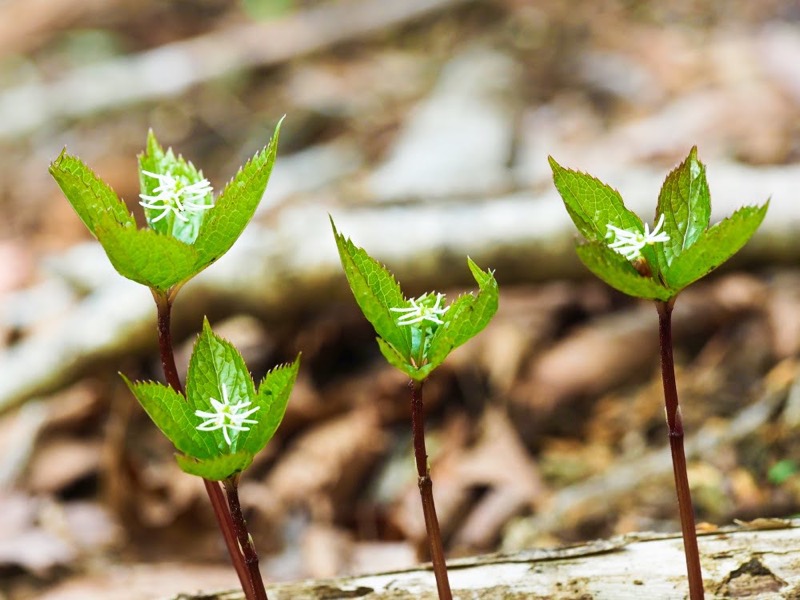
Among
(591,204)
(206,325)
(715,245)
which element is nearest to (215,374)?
(206,325)

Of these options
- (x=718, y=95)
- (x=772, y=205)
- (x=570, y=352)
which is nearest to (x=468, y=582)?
(x=570, y=352)

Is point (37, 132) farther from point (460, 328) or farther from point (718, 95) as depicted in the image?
point (460, 328)

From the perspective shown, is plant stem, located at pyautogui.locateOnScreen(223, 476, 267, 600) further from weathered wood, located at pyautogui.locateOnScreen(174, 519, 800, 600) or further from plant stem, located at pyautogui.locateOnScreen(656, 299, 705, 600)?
plant stem, located at pyautogui.locateOnScreen(656, 299, 705, 600)

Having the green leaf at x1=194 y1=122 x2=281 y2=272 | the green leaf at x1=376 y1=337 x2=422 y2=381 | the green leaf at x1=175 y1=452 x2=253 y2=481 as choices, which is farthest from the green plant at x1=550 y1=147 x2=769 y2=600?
the green leaf at x1=175 y1=452 x2=253 y2=481

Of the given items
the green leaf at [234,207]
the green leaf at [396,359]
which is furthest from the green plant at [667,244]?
the green leaf at [234,207]

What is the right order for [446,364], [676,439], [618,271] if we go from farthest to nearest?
[446,364]
[676,439]
[618,271]

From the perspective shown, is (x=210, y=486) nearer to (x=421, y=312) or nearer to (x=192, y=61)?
(x=421, y=312)

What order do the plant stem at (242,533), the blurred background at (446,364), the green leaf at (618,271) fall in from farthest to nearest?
the blurred background at (446,364), the plant stem at (242,533), the green leaf at (618,271)

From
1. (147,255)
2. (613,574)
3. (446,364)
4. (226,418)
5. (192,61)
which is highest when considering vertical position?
(192,61)

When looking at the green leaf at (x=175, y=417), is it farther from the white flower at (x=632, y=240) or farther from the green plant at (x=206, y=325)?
the white flower at (x=632, y=240)
